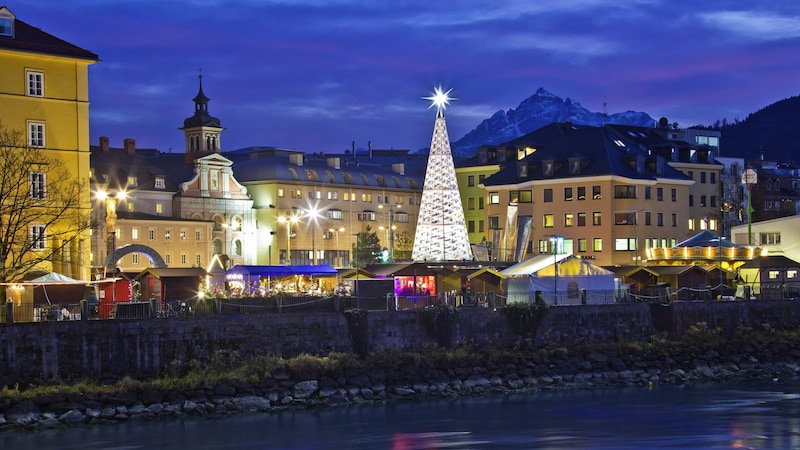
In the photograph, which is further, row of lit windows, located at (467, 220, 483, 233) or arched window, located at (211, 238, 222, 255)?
arched window, located at (211, 238, 222, 255)

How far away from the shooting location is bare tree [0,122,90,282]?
6116 centimetres

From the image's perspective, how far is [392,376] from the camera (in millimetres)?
55656

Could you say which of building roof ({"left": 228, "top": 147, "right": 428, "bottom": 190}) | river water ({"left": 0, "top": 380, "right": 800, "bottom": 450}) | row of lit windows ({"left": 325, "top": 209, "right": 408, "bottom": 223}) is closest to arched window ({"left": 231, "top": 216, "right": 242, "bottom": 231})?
building roof ({"left": 228, "top": 147, "right": 428, "bottom": 190})

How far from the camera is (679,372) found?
209 feet

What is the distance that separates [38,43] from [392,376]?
95.5 ft

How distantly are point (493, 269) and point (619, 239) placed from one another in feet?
119

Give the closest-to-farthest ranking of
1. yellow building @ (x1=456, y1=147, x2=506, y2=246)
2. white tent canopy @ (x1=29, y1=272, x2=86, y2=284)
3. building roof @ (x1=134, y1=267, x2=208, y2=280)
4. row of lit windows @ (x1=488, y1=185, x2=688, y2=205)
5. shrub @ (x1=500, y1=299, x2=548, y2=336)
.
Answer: white tent canopy @ (x1=29, y1=272, x2=86, y2=284) → shrub @ (x1=500, y1=299, x2=548, y2=336) → building roof @ (x1=134, y1=267, x2=208, y2=280) → row of lit windows @ (x1=488, y1=185, x2=688, y2=205) → yellow building @ (x1=456, y1=147, x2=506, y2=246)

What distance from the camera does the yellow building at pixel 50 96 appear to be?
2702 inches

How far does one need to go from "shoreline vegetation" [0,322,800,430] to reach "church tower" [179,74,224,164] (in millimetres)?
79847

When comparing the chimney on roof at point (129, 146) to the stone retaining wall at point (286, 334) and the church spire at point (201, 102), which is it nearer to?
the church spire at point (201, 102)

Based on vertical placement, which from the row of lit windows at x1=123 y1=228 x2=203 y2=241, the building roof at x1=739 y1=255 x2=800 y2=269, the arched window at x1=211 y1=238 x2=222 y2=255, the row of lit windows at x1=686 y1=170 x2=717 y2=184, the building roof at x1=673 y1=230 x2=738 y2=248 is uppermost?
the row of lit windows at x1=686 y1=170 x2=717 y2=184

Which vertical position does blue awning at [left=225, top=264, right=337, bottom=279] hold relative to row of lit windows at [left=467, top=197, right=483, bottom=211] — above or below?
below

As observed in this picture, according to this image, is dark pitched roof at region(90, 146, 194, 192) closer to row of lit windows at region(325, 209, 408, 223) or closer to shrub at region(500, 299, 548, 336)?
row of lit windows at region(325, 209, 408, 223)

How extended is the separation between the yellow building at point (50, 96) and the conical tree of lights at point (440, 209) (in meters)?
20.1
